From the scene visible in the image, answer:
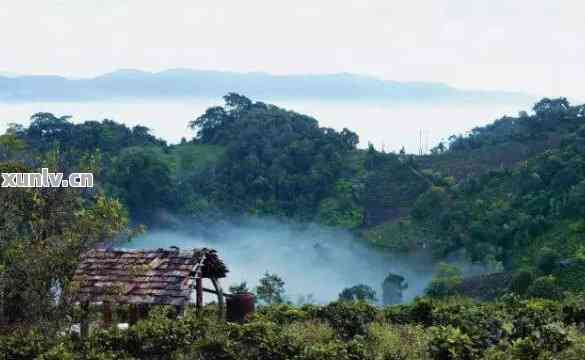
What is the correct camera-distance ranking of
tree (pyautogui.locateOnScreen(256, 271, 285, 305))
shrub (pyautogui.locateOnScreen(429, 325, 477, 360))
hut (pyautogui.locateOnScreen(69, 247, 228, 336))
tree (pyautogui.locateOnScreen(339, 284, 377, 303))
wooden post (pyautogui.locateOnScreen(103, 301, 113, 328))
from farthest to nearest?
tree (pyautogui.locateOnScreen(339, 284, 377, 303)) → tree (pyautogui.locateOnScreen(256, 271, 285, 305)) → wooden post (pyautogui.locateOnScreen(103, 301, 113, 328)) → hut (pyautogui.locateOnScreen(69, 247, 228, 336)) → shrub (pyautogui.locateOnScreen(429, 325, 477, 360))

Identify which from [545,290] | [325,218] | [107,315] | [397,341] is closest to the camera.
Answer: [397,341]

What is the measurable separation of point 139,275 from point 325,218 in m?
35.5

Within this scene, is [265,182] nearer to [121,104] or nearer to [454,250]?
[454,250]

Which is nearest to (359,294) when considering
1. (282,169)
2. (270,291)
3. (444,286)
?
(444,286)

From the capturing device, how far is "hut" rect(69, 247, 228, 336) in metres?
15.3

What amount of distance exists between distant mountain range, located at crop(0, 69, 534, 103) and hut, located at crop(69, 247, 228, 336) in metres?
87.7

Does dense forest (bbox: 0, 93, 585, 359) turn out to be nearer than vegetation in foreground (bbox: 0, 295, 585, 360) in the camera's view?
No

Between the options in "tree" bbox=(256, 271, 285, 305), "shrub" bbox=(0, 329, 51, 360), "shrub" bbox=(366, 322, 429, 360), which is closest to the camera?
"shrub" bbox=(366, 322, 429, 360)

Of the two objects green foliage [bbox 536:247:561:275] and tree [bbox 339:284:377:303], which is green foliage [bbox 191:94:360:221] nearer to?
tree [bbox 339:284:377:303]

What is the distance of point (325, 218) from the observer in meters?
51.2

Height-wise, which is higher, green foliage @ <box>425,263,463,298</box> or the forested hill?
the forested hill

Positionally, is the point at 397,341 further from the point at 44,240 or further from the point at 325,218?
the point at 325,218

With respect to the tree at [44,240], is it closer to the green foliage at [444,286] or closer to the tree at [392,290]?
the green foliage at [444,286]

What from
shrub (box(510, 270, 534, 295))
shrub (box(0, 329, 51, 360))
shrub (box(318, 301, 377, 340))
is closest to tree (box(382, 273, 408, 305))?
shrub (box(510, 270, 534, 295))
